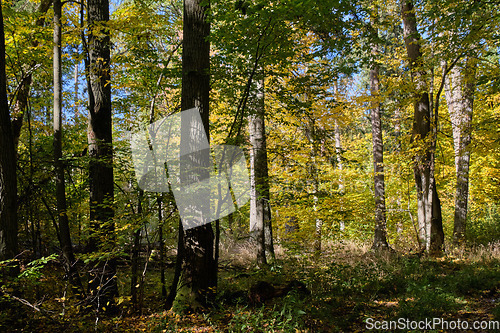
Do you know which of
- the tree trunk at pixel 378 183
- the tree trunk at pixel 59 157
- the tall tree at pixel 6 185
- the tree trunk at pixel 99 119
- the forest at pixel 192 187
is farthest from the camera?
the tree trunk at pixel 378 183

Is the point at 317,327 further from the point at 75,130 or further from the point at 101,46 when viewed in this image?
the point at 75,130

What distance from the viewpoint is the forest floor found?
384 cm

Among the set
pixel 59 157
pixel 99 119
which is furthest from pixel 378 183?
pixel 59 157

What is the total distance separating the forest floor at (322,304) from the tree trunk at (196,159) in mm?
289

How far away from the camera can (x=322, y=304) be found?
4.53 metres

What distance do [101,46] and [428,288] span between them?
280 inches

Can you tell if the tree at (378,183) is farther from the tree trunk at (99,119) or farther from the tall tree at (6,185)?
the tall tree at (6,185)

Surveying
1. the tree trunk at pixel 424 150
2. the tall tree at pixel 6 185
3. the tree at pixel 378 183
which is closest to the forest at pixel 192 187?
the tall tree at pixel 6 185

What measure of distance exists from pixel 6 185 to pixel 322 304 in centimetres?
454

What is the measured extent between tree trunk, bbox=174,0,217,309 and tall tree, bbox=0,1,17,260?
2.14 m

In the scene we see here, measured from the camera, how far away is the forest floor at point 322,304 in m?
3.84

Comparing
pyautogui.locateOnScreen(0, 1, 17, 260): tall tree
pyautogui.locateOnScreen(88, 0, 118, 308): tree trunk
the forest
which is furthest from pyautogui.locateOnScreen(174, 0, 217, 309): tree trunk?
pyautogui.locateOnScreen(0, 1, 17, 260): tall tree

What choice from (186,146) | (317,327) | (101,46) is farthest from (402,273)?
(101,46)

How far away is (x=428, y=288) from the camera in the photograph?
198 inches
